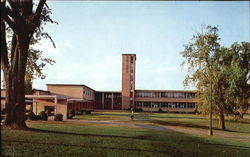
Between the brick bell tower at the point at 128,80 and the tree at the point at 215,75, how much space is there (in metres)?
46.7

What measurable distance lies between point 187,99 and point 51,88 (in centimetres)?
4727

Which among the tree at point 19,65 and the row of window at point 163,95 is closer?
the tree at point 19,65

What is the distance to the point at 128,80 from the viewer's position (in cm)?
7806

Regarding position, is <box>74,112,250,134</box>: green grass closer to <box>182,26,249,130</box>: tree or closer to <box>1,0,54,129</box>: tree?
<box>182,26,249,130</box>: tree

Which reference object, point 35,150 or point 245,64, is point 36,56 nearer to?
point 35,150

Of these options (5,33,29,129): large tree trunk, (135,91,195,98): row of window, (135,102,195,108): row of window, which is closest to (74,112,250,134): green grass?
(5,33,29,129): large tree trunk

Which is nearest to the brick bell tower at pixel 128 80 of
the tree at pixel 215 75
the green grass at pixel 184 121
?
the green grass at pixel 184 121

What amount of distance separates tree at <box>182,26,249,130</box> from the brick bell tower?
4674 cm

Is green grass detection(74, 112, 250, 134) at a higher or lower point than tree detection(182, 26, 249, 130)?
lower

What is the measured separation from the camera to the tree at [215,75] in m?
28.9

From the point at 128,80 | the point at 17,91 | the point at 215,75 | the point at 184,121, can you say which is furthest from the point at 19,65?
the point at 128,80

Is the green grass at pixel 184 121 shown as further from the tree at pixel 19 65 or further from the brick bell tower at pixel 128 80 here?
the brick bell tower at pixel 128 80

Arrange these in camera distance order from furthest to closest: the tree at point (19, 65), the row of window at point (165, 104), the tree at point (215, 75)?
the row of window at point (165, 104) → the tree at point (215, 75) → the tree at point (19, 65)

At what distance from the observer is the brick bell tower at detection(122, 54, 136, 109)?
256 ft
